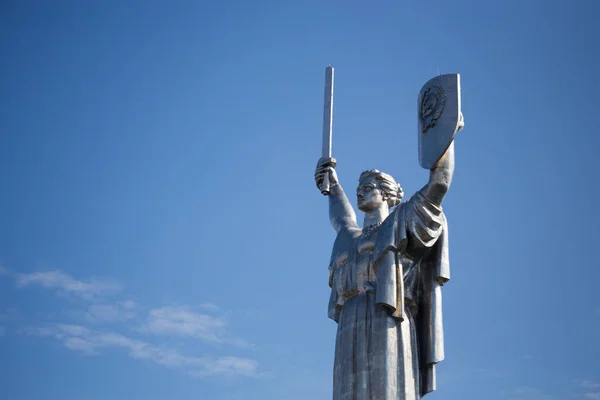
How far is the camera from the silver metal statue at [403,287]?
1686cm

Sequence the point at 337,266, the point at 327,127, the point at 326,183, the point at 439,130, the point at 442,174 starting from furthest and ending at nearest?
1. the point at 327,127
2. the point at 326,183
3. the point at 337,266
4. the point at 439,130
5. the point at 442,174

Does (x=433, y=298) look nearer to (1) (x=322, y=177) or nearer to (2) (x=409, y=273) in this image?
(2) (x=409, y=273)

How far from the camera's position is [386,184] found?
19047mm

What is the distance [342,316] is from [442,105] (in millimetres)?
4021

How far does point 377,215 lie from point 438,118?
2555 millimetres

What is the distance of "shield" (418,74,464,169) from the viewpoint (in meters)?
17.0

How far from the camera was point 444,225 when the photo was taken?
17609mm

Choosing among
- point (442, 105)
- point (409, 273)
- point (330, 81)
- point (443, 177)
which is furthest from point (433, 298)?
point (330, 81)

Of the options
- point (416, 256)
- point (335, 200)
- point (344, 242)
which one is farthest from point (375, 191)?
point (416, 256)

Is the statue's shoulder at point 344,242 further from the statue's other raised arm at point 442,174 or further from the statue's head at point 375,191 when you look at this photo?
the statue's other raised arm at point 442,174

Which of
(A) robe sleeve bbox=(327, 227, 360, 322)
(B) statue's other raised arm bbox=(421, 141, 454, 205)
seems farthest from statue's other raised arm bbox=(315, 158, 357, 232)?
(B) statue's other raised arm bbox=(421, 141, 454, 205)

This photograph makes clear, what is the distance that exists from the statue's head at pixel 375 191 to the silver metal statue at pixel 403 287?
27.1 inches

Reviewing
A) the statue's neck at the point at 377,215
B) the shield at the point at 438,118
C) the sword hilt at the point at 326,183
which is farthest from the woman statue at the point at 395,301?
the sword hilt at the point at 326,183

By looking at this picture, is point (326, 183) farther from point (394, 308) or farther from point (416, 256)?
point (394, 308)
